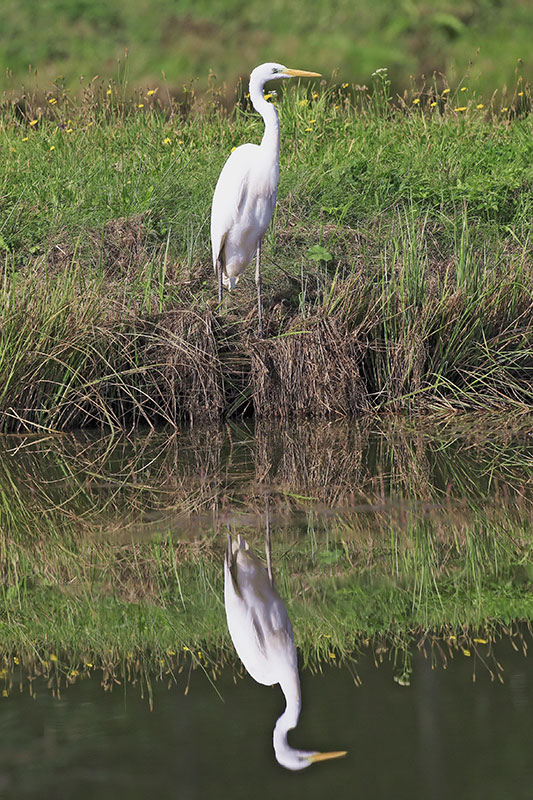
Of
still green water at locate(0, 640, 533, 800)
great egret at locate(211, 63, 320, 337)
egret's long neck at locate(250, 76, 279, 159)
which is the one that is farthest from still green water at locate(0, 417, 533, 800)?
egret's long neck at locate(250, 76, 279, 159)

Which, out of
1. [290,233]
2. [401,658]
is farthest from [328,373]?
[401,658]

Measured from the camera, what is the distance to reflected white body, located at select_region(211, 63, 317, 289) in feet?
18.9

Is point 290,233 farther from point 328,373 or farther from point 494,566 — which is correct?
point 494,566

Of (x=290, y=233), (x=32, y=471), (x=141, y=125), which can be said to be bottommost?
(x=32, y=471)

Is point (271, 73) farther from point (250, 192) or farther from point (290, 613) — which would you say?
point (290, 613)

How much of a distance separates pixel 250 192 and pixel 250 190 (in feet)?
0.04

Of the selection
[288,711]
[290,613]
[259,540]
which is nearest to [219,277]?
[259,540]

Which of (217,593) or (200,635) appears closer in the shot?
(200,635)

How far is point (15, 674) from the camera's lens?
8.31 feet

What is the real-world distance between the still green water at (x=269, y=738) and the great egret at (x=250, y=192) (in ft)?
11.5

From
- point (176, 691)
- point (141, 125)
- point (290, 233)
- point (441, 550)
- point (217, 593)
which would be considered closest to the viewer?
point (176, 691)

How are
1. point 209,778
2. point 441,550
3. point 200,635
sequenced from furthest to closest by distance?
point 441,550, point 200,635, point 209,778

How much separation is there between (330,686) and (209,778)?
507mm

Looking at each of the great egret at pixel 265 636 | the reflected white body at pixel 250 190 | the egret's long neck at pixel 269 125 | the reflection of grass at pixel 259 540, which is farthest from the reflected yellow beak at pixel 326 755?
the egret's long neck at pixel 269 125
